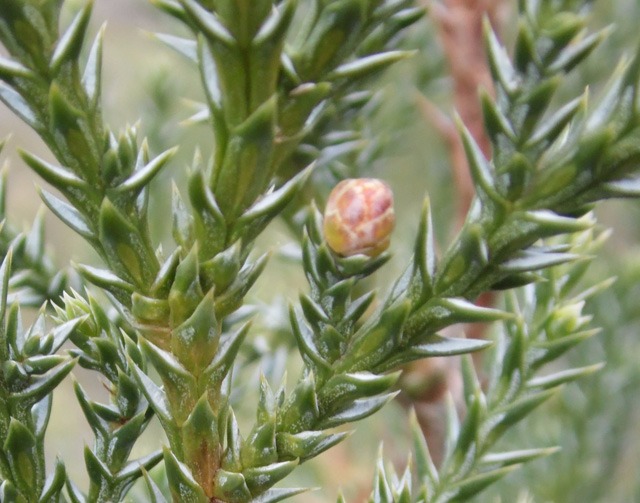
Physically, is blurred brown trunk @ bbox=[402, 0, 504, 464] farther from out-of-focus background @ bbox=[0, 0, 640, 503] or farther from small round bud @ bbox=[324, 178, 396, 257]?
small round bud @ bbox=[324, 178, 396, 257]

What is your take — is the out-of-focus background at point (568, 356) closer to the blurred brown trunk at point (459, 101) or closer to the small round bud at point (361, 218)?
the blurred brown trunk at point (459, 101)

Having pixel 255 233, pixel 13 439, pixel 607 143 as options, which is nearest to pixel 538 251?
pixel 607 143

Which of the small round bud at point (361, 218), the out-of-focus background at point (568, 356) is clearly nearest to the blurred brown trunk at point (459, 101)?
the out-of-focus background at point (568, 356)

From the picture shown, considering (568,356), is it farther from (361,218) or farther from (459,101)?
(361,218)

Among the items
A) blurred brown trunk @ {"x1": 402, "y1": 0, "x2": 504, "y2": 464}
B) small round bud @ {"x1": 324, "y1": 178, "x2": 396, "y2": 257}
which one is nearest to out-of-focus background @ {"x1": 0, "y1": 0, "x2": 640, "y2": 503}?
blurred brown trunk @ {"x1": 402, "y1": 0, "x2": 504, "y2": 464}

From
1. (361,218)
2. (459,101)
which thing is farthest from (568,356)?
(361,218)

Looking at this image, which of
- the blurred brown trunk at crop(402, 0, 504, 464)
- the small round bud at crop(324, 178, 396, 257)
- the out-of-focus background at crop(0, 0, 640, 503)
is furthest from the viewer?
the out-of-focus background at crop(0, 0, 640, 503)

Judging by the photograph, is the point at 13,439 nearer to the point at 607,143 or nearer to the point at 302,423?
the point at 302,423

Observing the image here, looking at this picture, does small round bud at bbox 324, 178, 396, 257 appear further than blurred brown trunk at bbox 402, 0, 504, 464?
No

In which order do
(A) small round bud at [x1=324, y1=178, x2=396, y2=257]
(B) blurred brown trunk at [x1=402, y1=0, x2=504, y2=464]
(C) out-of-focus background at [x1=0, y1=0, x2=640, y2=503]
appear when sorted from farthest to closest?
(C) out-of-focus background at [x1=0, y1=0, x2=640, y2=503]
(B) blurred brown trunk at [x1=402, y1=0, x2=504, y2=464]
(A) small round bud at [x1=324, y1=178, x2=396, y2=257]
